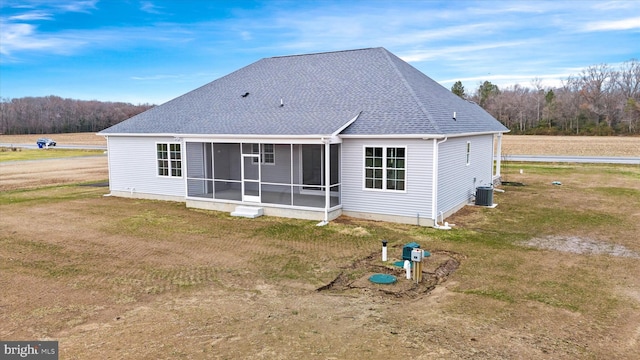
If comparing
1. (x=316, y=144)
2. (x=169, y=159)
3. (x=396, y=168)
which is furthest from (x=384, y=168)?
(x=169, y=159)

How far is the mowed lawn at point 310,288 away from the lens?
6742 mm

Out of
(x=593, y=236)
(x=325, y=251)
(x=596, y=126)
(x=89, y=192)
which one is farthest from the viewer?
(x=596, y=126)

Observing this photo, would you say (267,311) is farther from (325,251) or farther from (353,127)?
(353,127)

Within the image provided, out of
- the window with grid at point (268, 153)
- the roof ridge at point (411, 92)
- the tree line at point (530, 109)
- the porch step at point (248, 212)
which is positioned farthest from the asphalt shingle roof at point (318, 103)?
the tree line at point (530, 109)

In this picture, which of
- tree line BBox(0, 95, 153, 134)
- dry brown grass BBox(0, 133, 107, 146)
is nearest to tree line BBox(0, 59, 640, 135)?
tree line BBox(0, 95, 153, 134)

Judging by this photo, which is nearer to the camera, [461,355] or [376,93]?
[461,355]

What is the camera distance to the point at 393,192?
14.9m

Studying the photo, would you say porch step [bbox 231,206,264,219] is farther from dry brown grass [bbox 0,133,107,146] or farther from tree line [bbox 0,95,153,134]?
tree line [bbox 0,95,153,134]

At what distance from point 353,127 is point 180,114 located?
940 centimetres

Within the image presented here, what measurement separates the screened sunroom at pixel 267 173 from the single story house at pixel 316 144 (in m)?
0.04

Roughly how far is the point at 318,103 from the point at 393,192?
17.2 feet

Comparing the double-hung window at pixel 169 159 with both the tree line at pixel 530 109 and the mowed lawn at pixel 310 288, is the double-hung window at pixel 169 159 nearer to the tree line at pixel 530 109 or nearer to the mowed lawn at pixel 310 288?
the mowed lawn at pixel 310 288

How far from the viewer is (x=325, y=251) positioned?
1185 cm

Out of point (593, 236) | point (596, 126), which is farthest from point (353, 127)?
point (596, 126)
